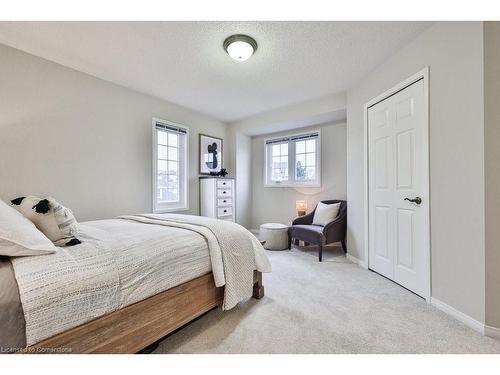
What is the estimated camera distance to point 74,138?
2641 millimetres

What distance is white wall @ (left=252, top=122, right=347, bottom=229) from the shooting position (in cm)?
393

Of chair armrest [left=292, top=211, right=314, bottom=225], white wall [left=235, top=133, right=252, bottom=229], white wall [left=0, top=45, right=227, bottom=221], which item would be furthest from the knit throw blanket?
white wall [left=235, top=133, right=252, bottom=229]

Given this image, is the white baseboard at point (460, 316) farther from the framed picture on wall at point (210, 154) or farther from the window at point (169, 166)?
the framed picture on wall at point (210, 154)

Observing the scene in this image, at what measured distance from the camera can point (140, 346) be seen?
4.09ft

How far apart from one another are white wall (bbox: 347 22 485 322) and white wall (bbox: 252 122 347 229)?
1847mm

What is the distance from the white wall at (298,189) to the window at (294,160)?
109mm

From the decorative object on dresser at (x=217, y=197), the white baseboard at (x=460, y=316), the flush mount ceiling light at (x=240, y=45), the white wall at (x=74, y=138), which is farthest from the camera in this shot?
the decorative object on dresser at (x=217, y=197)

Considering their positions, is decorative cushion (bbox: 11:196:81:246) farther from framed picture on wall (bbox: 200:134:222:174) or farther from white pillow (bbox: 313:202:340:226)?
white pillow (bbox: 313:202:340:226)

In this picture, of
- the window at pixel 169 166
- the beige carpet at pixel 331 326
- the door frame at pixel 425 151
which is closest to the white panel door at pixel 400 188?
the door frame at pixel 425 151

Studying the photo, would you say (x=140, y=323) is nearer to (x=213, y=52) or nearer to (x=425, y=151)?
(x=213, y=52)

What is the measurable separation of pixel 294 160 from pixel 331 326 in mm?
3277

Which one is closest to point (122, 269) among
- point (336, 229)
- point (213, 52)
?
point (213, 52)

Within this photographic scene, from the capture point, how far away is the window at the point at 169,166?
350 cm

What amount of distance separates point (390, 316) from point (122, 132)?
3.62 m
